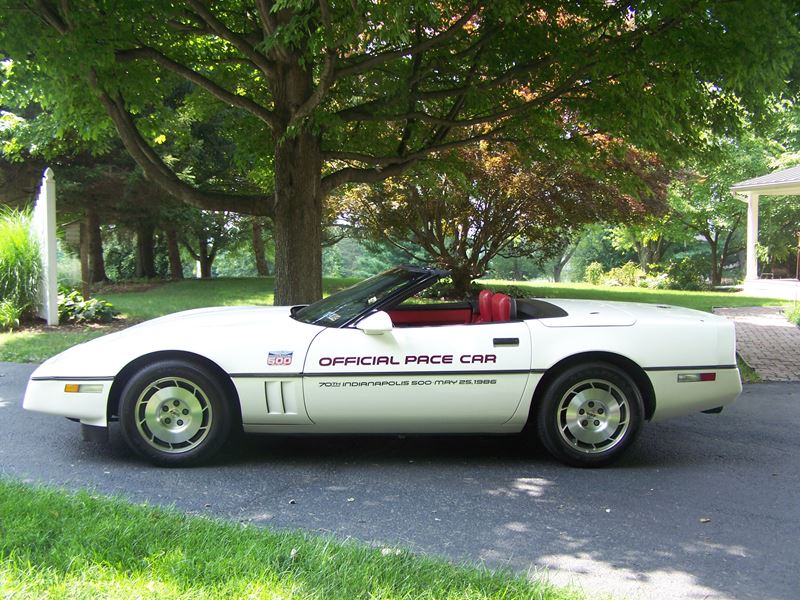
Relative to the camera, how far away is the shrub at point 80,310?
11.7m

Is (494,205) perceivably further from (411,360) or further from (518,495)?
(518,495)

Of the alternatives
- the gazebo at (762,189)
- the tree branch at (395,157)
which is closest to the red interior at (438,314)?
the tree branch at (395,157)

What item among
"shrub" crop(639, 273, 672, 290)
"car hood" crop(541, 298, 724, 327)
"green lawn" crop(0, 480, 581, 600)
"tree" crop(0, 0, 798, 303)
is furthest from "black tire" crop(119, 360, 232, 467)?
"shrub" crop(639, 273, 672, 290)

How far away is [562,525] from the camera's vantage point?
3.64m

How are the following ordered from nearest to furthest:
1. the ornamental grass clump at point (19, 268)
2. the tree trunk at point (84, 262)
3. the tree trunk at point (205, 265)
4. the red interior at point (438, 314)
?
the red interior at point (438, 314) < the ornamental grass clump at point (19, 268) < the tree trunk at point (84, 262) < the tree trunk at point (205, 265)

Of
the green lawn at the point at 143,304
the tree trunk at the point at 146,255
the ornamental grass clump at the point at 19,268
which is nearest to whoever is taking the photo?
the green lawn at the point at 143,304

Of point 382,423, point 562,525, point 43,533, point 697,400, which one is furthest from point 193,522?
point 697,400

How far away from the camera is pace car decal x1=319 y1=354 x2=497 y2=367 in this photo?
4391 mm

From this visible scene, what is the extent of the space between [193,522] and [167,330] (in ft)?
5.22

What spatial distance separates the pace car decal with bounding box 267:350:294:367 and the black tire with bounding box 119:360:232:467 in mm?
359

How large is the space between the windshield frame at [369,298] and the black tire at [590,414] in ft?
3.72

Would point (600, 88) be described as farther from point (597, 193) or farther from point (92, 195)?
point (92, 195)

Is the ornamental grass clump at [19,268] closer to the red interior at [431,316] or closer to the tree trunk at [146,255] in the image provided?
the red interior at [431,316]

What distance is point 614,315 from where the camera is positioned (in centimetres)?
478
